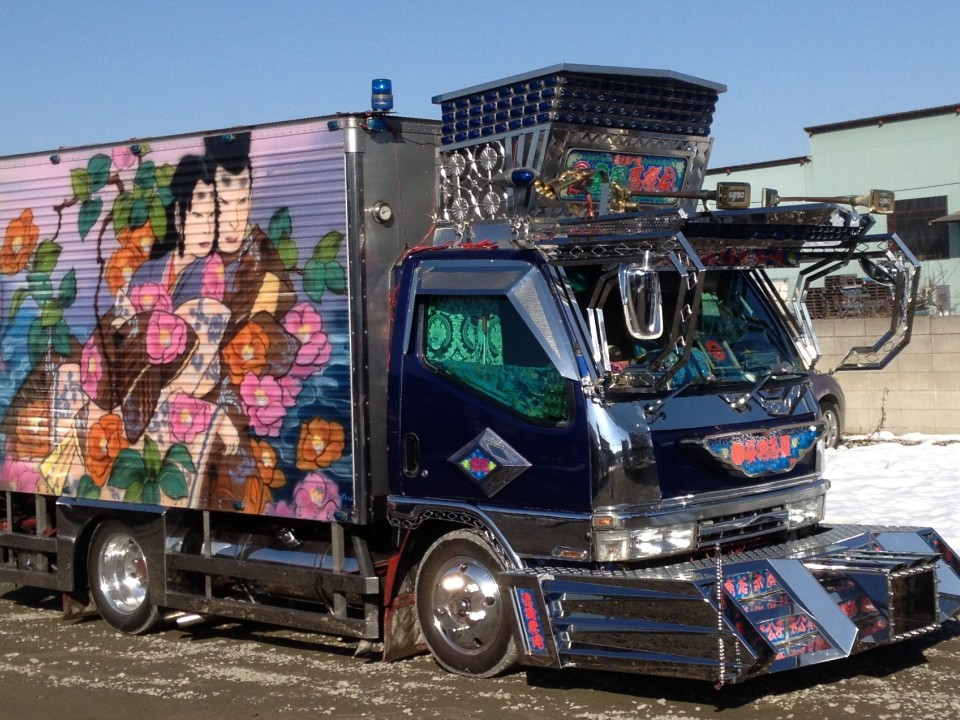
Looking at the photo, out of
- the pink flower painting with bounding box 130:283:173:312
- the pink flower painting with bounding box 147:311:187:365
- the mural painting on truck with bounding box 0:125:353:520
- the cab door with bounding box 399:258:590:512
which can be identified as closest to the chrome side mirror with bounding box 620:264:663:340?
the cab door with bounding box 399:258:590:512

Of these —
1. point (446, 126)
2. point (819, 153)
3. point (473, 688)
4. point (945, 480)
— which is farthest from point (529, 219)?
point (819, 153)

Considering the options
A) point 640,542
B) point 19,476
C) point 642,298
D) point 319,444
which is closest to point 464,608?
point 640,542

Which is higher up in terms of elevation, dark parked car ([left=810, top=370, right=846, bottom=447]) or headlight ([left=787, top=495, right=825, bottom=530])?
dark parked car ([left=810, top=370, right=846, bottom=447])

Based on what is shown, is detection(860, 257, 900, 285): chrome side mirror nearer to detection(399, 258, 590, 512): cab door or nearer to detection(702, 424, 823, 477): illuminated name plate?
detection(702, 424, 823, 477): illuminated name plate

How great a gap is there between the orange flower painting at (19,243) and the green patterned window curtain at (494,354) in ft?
12.4

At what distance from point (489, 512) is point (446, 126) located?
237 centimetres

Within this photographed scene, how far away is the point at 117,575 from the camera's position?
9648 mm

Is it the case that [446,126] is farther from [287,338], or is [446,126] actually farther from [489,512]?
[489,512]

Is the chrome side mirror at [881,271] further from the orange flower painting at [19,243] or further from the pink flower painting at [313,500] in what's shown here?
the orange flower painting at [19,243]

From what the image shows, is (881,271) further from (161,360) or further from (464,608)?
(161,360)

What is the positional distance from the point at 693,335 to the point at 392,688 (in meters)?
2.53

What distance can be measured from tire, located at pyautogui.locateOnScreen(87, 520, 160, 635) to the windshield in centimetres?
407

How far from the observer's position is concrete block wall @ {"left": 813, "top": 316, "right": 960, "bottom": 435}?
57.5 feet

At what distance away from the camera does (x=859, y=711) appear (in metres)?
6.46
